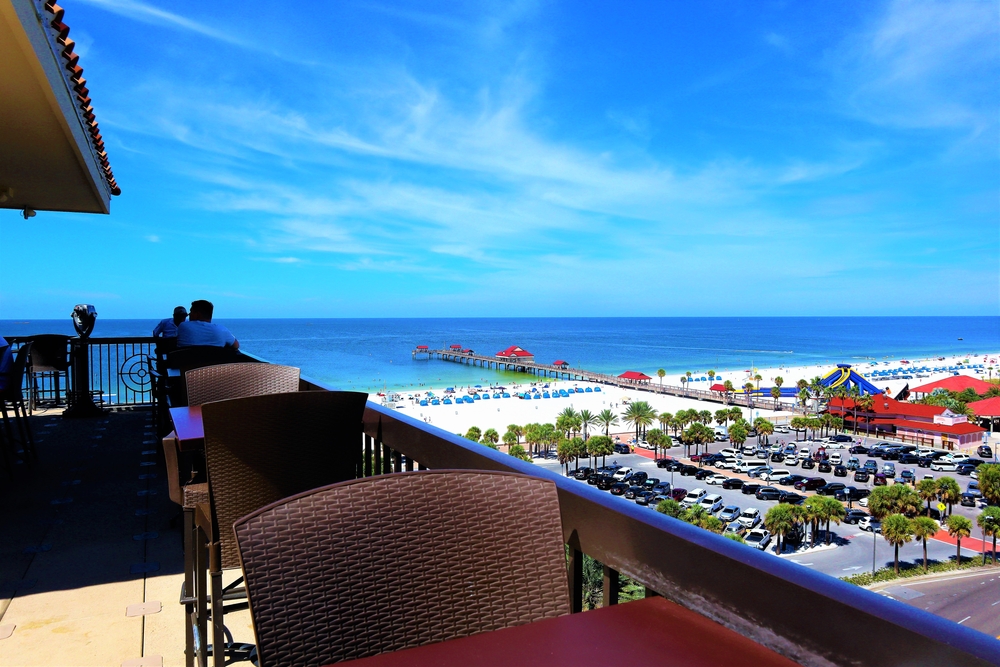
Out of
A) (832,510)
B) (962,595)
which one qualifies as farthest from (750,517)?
(962,595)

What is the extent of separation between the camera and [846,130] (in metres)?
59.3

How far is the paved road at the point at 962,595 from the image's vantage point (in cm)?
1353

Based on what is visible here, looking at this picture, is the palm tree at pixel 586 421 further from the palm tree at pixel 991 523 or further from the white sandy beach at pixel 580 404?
the palm tree at pixel 991 523

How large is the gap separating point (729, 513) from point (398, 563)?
69.0 ft

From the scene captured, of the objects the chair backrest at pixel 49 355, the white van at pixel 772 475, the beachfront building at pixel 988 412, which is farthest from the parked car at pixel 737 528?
the beachfront building at pixel 988 412

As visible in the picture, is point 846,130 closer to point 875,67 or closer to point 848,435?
point 875,67

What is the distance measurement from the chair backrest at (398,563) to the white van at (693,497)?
2016 centimetres

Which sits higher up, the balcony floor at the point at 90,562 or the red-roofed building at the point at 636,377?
the balcony floor at the point at 90,562

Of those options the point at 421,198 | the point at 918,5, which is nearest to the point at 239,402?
the point at 918,5

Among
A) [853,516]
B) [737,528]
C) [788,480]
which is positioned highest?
[788,480]

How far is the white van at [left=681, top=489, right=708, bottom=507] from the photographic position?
19.9 metres

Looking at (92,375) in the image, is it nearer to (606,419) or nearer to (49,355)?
(49,355)

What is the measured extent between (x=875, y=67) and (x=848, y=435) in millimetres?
27471

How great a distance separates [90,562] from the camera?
9.83 feet
